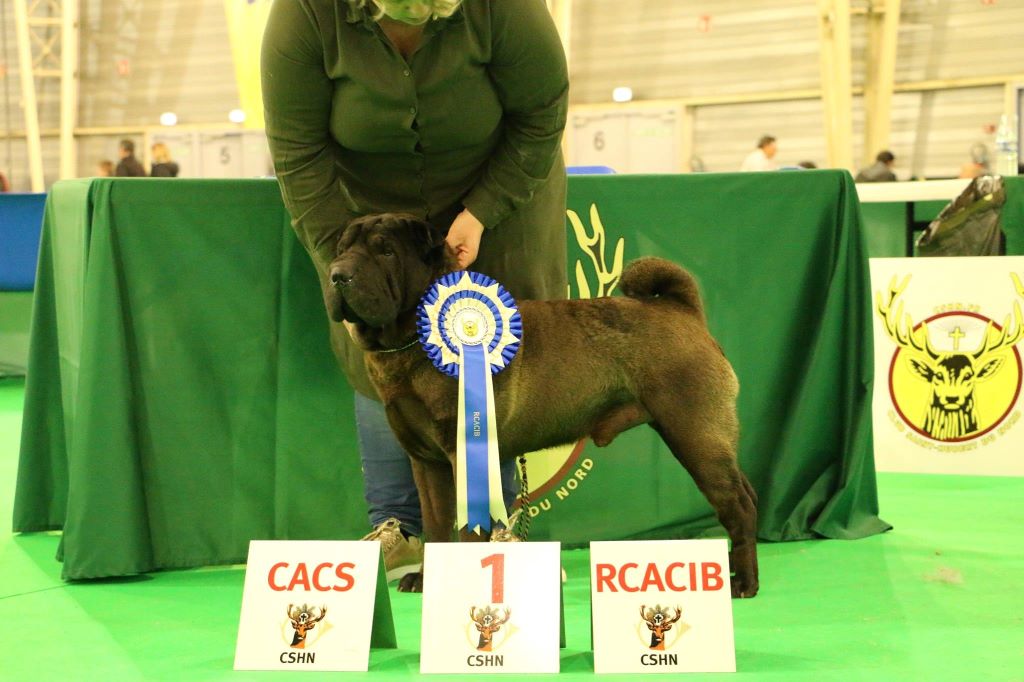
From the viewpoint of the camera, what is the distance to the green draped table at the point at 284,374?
274 centimetres

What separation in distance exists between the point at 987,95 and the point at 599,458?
11.6 m

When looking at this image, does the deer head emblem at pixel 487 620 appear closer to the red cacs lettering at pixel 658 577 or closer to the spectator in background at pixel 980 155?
the red cacs lettering at pixel 658 577

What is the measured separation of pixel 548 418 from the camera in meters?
2.39

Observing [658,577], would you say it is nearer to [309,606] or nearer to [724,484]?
[724,484]

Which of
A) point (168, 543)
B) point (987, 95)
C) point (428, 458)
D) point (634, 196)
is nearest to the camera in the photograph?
point (428, 458)

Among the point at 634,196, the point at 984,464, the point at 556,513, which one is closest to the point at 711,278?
the point at 634,196

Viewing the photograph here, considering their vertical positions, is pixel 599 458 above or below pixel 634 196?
below

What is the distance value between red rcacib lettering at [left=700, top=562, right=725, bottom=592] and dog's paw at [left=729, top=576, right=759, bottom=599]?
1.87 feet

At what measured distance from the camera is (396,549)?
A: 271 cm

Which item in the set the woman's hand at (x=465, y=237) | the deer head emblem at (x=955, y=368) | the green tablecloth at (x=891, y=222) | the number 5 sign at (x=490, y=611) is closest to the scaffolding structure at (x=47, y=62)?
the green tablecloth at (x=891, y=222)

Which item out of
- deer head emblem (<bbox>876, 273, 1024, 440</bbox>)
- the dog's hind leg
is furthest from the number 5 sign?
deer head emblem (<bbox>876, 273, 1024, 440</bbox>)

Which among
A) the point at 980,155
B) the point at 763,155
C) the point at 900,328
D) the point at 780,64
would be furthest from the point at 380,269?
the point at 780,64

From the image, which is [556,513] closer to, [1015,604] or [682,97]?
[1015,604]

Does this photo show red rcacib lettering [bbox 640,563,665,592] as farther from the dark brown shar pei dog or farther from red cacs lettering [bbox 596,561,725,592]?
A: the dark brown shar pei dog
